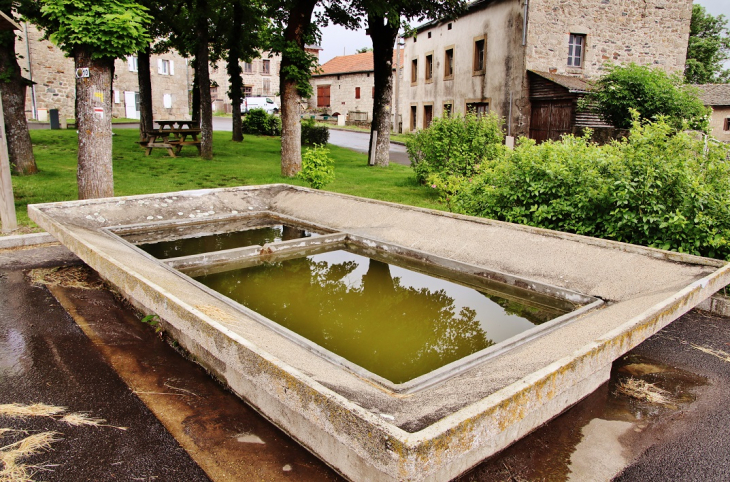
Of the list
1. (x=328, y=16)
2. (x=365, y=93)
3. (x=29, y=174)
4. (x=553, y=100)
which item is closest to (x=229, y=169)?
(x=29, y=174)

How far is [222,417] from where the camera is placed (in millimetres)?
3320

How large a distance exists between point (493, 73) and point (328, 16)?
756 cm

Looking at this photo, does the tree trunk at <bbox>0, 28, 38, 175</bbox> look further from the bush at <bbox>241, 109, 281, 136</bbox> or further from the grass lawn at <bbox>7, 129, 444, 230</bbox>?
the bush at <bbox>241, 109, 281, 136</bbox>

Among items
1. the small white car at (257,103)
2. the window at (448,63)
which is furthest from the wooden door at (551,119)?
the small white car at (257,103)

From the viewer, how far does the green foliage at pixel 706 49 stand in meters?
36.2

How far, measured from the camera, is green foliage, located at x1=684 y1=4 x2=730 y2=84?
3619cm

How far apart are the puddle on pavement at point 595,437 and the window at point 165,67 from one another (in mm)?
37875

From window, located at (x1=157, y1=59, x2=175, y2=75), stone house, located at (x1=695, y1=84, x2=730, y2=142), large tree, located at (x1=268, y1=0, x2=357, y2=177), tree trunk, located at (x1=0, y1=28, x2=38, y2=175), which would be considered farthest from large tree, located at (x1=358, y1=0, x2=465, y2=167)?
window, located at (x1=157, y1=59, x2=175, y2=75)

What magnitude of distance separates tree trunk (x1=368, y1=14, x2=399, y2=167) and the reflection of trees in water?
10.3 metres

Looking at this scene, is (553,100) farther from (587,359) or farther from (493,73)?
(587,359)

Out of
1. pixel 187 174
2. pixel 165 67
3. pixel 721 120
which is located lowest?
pixel 187 174

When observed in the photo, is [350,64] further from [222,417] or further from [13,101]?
[222,417]

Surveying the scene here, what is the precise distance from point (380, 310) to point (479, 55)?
63.6 ft

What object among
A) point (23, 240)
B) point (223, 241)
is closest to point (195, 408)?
point (223, 241)
